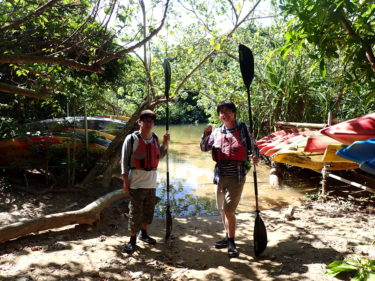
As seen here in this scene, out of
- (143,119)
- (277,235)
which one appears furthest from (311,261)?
(143,119)

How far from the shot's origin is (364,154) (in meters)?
2.72

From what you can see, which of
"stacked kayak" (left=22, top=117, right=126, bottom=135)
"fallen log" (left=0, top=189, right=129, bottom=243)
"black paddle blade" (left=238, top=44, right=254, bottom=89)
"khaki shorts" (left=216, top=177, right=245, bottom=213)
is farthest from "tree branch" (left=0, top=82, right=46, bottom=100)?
"stacked kayak" (left=22, top=117, right=126, bottom=135)

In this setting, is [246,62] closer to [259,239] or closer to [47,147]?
[259,239]

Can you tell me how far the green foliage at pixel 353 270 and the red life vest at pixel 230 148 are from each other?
1.32 m

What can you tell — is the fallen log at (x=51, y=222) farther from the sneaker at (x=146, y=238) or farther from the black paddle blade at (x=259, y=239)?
the black paddle blade at (x=259, y=239)

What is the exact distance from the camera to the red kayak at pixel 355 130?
12.0ft

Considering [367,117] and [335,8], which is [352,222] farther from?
[335,8]

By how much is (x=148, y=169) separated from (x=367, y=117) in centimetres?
271

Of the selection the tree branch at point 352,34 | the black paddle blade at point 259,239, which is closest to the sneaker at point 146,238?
the black paddle blade at point 259,239

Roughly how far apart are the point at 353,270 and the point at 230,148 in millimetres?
1589

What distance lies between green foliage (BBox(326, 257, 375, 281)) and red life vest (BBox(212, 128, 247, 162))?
1.32 m

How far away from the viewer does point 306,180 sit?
8.00 metres

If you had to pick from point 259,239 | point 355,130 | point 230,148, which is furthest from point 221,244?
point 355,130

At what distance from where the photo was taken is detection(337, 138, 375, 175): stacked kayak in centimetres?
256
